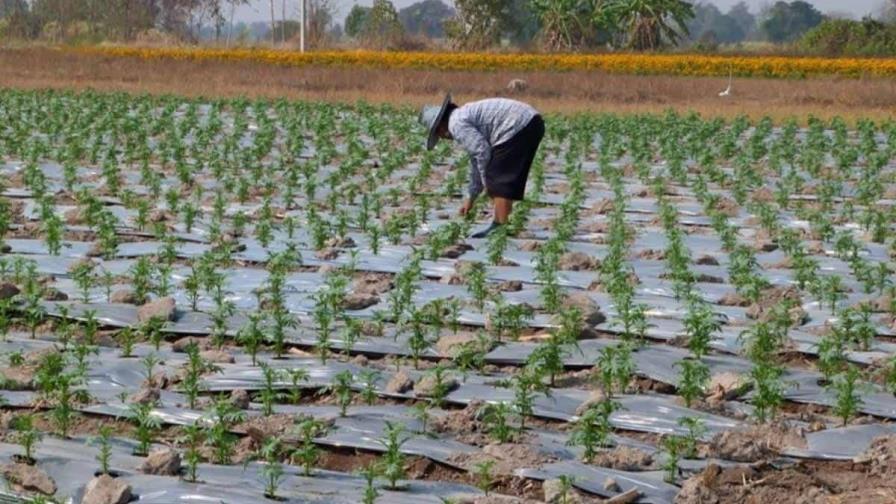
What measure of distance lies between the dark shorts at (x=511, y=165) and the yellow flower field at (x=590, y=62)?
25.8 meters

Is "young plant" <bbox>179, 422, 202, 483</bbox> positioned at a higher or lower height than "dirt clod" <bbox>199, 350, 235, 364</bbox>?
higher

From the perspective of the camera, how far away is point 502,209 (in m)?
9.53

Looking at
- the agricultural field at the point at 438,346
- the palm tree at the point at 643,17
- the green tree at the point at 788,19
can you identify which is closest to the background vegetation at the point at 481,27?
the palm tree at the point at 643,17

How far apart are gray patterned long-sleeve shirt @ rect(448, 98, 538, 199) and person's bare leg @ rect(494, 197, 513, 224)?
162mm

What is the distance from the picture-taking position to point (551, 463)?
15.9 feet

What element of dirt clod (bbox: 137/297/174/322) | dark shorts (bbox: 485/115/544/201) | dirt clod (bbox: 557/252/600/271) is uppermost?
dark shorts (bbox: 485/115/544/201)

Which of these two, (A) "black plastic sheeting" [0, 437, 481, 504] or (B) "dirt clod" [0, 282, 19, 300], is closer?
(A) "black plastic sheeting" [0, 437, 481, 504]

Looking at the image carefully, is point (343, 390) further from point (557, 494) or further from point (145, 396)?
point (557, 494)

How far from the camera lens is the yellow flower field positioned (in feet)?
116

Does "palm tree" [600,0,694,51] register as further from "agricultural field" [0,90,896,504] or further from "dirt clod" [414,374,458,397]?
"dirt clod" [414,374,458,397]

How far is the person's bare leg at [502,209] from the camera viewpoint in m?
9.52

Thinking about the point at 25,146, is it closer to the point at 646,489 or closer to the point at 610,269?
the point at 610,269

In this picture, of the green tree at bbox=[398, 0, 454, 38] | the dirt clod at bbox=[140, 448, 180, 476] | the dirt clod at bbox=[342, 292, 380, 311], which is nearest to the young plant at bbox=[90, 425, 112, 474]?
the dirt clod at bbox=[140, 448, 180, 476]

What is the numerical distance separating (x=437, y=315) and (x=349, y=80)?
2267cm
